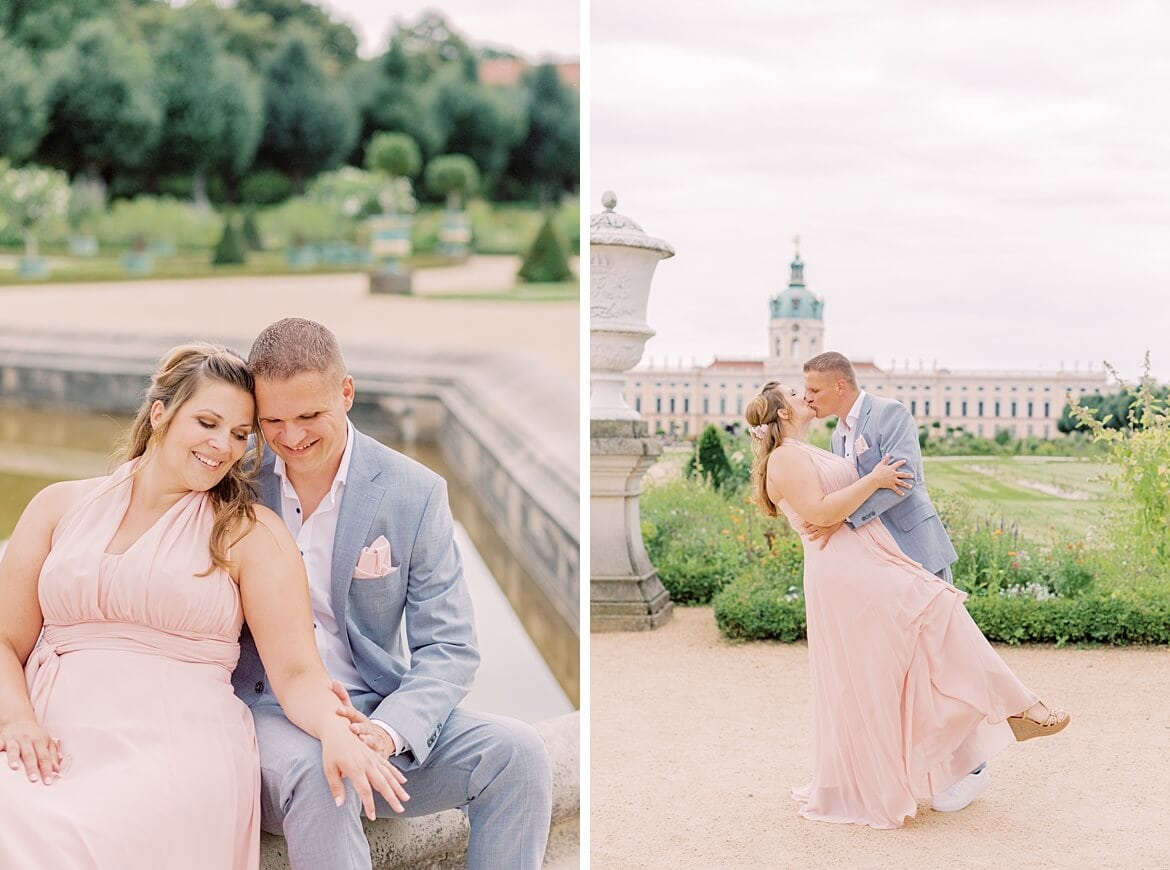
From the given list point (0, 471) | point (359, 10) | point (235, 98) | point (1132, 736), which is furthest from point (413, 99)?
point (1132, 736)

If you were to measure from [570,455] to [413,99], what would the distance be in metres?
12.3

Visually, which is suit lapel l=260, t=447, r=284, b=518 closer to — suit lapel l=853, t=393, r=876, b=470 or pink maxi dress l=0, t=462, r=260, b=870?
pink maxi dress l=0, t=462, r=260, b=870

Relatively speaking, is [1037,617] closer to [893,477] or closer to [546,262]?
[893,477]

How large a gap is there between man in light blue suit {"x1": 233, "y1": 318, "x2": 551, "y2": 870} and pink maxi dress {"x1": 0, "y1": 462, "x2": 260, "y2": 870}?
84 mm

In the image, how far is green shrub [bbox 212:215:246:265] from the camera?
17.8 meters

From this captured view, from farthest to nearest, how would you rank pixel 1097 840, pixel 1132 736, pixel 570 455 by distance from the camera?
pixel 570 455, pixel 1132 736, pixel 1097 840

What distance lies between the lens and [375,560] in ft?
6.25

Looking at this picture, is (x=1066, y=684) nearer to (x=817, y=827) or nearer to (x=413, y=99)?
(x=817, y=827)

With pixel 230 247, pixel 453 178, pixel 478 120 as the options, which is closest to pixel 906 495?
pixel 230 247

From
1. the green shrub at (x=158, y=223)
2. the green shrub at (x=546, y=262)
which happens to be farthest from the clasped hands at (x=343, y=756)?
the green shrub at (x=546, y=262)

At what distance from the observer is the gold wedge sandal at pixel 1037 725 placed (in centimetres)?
297

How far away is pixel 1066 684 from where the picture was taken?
15.0 feet

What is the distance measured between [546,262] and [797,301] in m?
12.1

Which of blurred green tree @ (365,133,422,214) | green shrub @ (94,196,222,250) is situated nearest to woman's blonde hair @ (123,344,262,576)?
green shrub @ (94,196,222,250)
